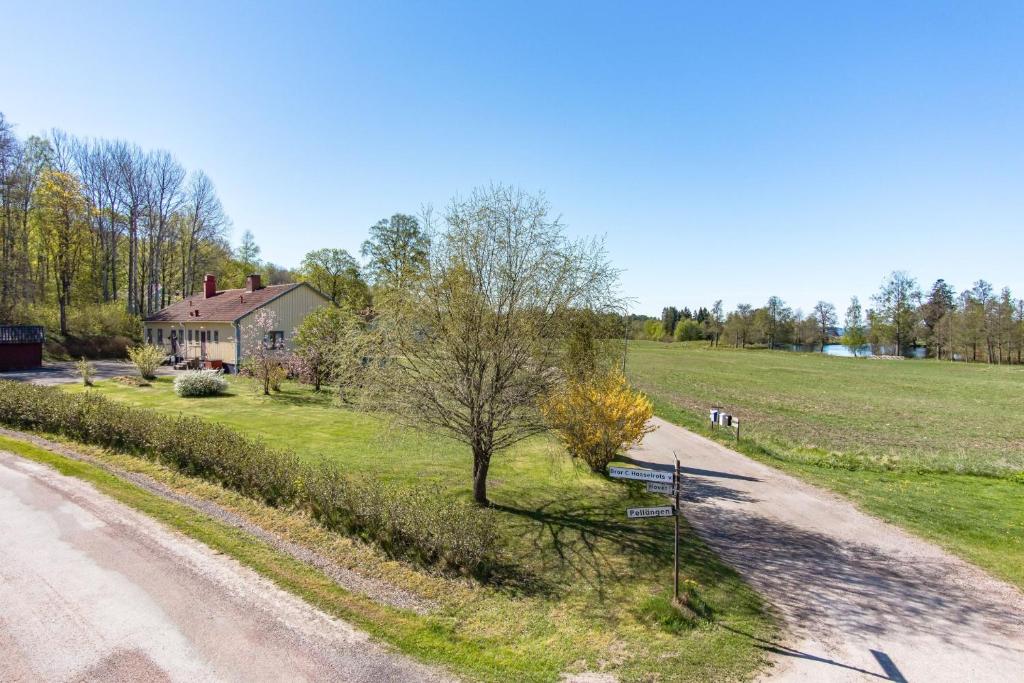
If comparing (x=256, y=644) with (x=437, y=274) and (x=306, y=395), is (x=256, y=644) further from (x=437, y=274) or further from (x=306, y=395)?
(x=306, y=395)

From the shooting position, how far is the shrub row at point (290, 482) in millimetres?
7691

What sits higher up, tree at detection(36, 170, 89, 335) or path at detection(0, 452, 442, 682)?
tree at detection(36, 170, 89, 335)

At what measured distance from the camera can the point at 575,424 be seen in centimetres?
1087

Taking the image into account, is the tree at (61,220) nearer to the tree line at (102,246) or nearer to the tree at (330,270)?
the tree line at (102,246)

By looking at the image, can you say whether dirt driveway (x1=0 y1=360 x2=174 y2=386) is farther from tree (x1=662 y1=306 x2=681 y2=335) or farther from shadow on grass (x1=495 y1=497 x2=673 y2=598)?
tree (x1=662 y1=306 x2=681 y2=335)

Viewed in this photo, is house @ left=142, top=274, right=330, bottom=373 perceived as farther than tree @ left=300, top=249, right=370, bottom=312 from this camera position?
No

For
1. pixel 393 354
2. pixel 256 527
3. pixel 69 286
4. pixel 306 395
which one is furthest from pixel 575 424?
pixel 69 286

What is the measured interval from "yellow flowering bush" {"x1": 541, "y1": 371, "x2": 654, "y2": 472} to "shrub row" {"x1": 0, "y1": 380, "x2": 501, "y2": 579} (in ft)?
10.9

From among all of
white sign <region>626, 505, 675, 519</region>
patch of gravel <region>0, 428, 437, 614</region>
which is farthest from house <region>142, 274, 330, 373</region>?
white sign <region>626, 505, 675, 519</region>

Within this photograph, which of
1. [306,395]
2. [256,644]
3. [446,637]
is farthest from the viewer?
[306,395]

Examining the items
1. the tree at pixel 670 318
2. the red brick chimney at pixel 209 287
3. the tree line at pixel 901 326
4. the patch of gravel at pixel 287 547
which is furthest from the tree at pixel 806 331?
the patch of gravel at pixel 287 547

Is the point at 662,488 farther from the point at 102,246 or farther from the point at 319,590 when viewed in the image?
the point at 102,246

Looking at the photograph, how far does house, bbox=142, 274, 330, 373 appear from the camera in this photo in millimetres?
30719

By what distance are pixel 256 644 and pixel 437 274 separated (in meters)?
6.46
